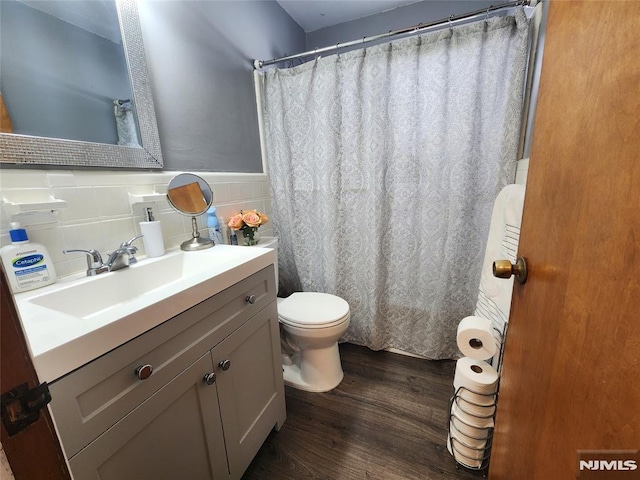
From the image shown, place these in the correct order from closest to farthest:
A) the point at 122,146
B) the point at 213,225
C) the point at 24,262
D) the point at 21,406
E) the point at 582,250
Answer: the point at 21,406 < the point at 582,250 < the point at 24,262 < the point at 122,146 < the point at 213,225

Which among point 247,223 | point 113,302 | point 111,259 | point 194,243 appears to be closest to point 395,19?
point 247,223

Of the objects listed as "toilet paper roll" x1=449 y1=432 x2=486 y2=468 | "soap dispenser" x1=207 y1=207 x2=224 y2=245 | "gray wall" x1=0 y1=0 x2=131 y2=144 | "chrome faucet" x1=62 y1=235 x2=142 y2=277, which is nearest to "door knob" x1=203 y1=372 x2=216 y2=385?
"chrome faucet" x1=62 y1=235 x2=142 y2=277

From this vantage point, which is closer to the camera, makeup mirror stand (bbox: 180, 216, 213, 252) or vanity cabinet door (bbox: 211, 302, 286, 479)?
vanity cabinet door (bbox: 211, 302, 286, 479)

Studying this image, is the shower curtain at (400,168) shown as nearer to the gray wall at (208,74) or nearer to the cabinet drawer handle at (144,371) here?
the gray wall at (208,74)

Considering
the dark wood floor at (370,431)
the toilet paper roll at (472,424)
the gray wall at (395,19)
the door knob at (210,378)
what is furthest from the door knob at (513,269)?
the gray wall at (395,19)

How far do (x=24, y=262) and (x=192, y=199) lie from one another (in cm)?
61

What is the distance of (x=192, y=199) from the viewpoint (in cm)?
125

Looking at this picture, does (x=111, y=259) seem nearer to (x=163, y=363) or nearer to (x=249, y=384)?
(x=163, y=363)

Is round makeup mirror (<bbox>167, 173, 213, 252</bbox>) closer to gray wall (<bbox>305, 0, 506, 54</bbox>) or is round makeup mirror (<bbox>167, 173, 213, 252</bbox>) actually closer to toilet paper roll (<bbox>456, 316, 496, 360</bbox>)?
toilet paper roll (<bbox>456, 316, 496, 360</bbox>)

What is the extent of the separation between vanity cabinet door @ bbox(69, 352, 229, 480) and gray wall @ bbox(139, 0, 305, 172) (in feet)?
3.13

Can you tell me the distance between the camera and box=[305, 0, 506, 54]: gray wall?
1696 millimetres

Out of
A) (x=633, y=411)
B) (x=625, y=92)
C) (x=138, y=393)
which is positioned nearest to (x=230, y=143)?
(x=138, y=393)

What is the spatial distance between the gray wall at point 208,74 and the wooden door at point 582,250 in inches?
52.7

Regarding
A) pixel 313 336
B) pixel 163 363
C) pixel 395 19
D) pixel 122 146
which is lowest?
pixel 313 336
